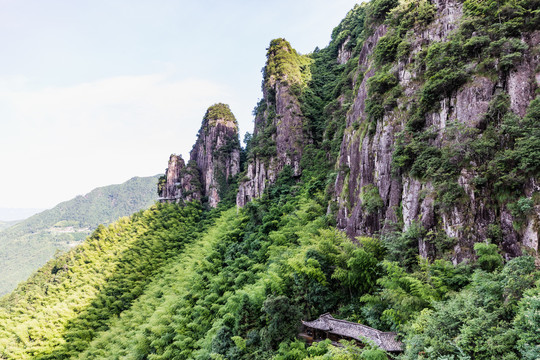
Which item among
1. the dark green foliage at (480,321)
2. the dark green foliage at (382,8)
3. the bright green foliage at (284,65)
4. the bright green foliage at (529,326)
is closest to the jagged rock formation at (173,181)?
the bright green foliage at (284,65)

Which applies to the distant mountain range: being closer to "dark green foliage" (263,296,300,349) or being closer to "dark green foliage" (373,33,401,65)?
"dark green foliage" (373,33,401,65)

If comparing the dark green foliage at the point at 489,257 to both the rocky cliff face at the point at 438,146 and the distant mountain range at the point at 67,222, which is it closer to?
the rocky cliff face at the point at 438,146

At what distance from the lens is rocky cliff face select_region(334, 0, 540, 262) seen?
471 inches

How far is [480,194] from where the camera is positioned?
12203 millimetres

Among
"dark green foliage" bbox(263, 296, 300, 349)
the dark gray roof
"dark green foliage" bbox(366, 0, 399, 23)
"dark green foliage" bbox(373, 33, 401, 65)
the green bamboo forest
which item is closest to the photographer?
the green bamboo forest

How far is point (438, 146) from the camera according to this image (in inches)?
573

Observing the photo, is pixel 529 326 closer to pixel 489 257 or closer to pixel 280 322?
pixel 489 257

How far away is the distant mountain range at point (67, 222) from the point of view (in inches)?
4520

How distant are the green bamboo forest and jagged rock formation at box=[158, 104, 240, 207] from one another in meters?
19.9

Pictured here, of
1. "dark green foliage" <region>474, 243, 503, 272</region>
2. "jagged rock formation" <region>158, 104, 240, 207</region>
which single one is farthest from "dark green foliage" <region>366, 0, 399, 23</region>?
"jagged rock formation" <region>158, 104, 240, 207</region>

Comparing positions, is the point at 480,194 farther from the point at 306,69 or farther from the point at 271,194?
the point at 306,69

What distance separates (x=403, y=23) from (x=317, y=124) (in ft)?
78.7

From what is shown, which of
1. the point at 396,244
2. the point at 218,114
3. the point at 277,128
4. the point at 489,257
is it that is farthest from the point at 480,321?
the point at 218,114

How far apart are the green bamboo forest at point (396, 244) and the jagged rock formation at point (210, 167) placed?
1990 centimetres
